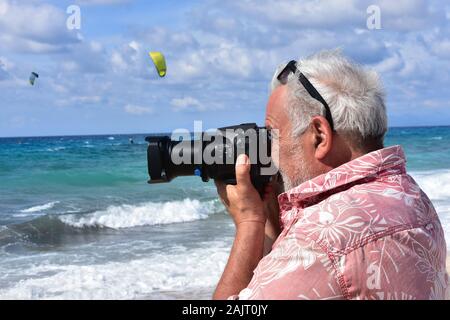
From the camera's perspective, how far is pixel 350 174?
4.48 feet

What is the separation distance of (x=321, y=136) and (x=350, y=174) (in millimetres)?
152

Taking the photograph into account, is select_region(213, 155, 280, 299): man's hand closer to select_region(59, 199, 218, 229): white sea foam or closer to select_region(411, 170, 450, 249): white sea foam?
select_region(411, 170, 450, 249): white sea foam

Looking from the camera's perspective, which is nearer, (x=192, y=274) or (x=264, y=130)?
(x=264, y=130)

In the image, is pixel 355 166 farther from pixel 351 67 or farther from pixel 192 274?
pixel 192 274

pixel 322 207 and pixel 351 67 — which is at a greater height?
pixel 351 67

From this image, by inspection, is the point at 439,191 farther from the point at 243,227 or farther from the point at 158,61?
the point at 243,227

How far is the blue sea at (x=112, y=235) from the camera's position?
6.09m

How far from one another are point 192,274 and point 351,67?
5052mm

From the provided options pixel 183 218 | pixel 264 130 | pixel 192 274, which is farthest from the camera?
pixel 183 218

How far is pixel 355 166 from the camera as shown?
4.51 ft

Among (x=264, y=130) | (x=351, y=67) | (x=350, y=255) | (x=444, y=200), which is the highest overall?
(x=444, y=200)

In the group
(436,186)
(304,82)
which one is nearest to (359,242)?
(304,82)

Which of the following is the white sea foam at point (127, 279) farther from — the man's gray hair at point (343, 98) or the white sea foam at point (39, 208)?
the white sea foam at point (39, 208)
